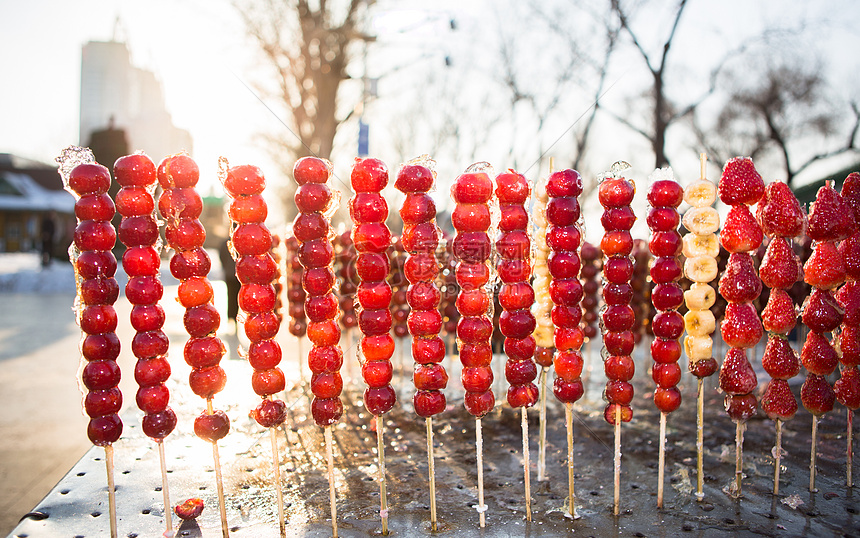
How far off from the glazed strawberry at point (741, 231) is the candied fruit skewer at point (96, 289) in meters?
3.49

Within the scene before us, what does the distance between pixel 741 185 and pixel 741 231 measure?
27 centimetres

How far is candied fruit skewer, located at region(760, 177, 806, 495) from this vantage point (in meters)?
3.19

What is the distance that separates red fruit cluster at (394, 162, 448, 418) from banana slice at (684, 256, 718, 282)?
5.23 ft

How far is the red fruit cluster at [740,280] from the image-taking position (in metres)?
3.17

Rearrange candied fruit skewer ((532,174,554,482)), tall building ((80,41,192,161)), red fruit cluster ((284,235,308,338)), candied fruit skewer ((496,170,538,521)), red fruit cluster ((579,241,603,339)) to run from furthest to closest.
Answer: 1. tall building ((80,41,192,161))
2. red fruit cluster ((579,241,603,339))
3. red fruit cluster ((284,235,308,338))
4. candied fruit skewer ((532,174,554,482))
5. candied fruit skewer ((496,170,538,521))

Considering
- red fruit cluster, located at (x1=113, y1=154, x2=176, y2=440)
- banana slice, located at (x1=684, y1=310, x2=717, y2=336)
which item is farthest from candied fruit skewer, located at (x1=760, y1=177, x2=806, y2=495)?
red fruit cluster, located at (x1=113, y1=154, x2=176, y2=440)

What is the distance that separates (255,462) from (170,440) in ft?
Result: 3.00

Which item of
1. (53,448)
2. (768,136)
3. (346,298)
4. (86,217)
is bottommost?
(53,448)

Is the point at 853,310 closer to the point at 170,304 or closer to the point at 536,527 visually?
the point at 536,527

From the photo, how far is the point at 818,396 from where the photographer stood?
11.1 ft

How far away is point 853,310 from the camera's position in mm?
3346

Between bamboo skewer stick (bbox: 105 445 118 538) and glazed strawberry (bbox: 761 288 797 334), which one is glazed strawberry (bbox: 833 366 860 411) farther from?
bamboo skewer stick (bbox: 105 445 118 538)

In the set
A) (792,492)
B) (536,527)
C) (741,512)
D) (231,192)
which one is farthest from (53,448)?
(792,492)

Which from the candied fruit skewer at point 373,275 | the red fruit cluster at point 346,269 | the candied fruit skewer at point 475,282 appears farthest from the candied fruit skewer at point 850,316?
the red fruit cluster at point 346,269
